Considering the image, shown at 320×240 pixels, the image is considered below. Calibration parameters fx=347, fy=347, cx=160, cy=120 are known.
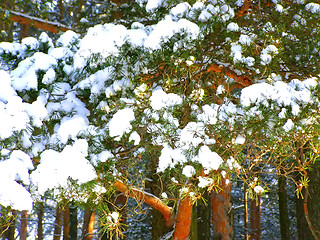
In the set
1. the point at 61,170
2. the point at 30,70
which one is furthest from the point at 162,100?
the point at 30,70

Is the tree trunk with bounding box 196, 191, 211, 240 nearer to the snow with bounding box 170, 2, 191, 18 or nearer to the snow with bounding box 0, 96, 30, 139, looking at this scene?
the snow with bounding box 170, 2, 191, 18

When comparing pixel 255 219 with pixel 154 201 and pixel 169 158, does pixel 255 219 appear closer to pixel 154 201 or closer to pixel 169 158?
pixel 154 201

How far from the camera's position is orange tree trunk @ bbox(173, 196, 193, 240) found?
5027 millimetres

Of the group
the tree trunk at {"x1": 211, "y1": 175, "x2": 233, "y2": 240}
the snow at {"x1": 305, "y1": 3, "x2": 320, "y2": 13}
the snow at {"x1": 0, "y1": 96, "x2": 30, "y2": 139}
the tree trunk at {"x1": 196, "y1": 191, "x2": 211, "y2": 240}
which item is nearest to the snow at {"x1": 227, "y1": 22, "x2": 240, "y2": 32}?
the snow at {"x1": 305, "y1": 3, "x2": 320, "y2": 13}

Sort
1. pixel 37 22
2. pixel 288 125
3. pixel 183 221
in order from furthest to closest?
pixel 37 22 < pixel 183 221 < pixel 288 125

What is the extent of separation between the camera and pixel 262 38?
12.2 ft

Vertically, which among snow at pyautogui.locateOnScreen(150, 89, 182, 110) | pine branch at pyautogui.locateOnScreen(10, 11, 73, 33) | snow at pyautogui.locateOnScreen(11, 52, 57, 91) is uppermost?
pine branch at pyautogui.locateOnScreen(10, 11, 73, 33)

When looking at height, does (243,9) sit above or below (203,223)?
above

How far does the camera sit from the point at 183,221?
16.6 ft

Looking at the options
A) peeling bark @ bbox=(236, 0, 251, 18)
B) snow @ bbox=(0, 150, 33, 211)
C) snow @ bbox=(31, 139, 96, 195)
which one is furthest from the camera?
peeling bark @ bbox=(236, 0, 251, 18)

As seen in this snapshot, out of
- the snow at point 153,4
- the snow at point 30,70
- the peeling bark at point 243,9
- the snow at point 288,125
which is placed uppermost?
the peeling bark at point 243,9

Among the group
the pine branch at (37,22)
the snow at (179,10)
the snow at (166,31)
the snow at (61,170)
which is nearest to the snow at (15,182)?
the snow at (61,170)

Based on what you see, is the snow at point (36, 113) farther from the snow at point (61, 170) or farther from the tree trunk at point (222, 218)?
the tree trunk at point (222, 218)

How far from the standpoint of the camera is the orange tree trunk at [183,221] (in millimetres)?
5027
